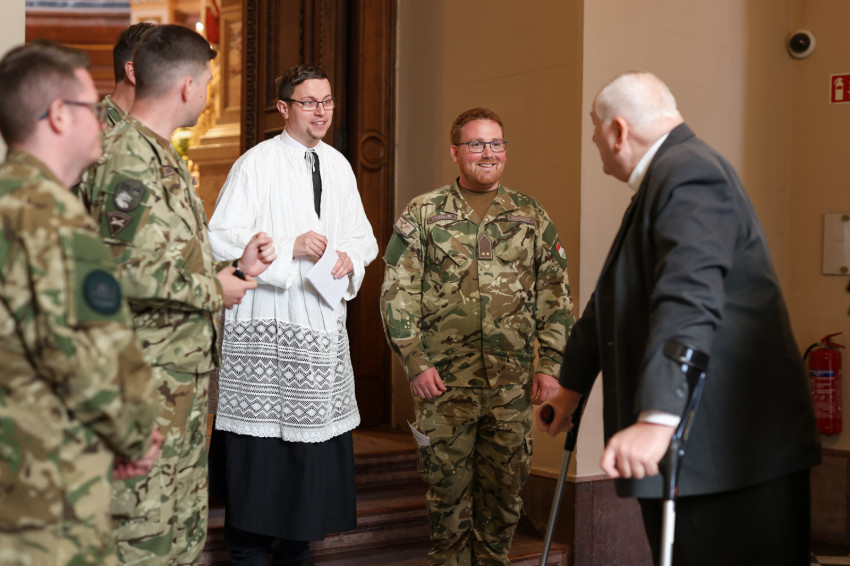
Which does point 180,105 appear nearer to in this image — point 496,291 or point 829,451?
point 496,291

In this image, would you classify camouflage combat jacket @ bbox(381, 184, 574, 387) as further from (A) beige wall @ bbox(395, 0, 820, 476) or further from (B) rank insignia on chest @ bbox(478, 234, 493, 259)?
(A) beige wall @ bbox(395, 0, 820, 476)

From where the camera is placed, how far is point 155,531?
226 cm

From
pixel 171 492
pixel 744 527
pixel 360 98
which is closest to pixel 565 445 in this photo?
pixel 744 527

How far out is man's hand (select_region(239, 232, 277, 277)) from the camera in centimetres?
254

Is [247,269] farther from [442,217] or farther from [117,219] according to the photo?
[442,217]

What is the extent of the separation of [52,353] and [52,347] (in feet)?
0.03

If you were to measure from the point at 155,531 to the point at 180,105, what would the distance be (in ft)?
3.57

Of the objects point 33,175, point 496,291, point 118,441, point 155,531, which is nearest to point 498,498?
point 496,291

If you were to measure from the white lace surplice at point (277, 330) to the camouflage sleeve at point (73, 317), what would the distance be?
5.33 feet

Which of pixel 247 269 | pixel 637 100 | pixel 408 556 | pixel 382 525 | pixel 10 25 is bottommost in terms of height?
pixel 408 556

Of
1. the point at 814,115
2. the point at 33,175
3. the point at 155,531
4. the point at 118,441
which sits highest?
the point at 814,115

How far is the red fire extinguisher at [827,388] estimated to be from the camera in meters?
4.94

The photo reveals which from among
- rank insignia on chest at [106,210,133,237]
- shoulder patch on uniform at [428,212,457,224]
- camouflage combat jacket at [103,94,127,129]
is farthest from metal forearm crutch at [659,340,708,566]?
camouflage combat jacket at [103,94,127,129]

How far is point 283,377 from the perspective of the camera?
3.32 meters
